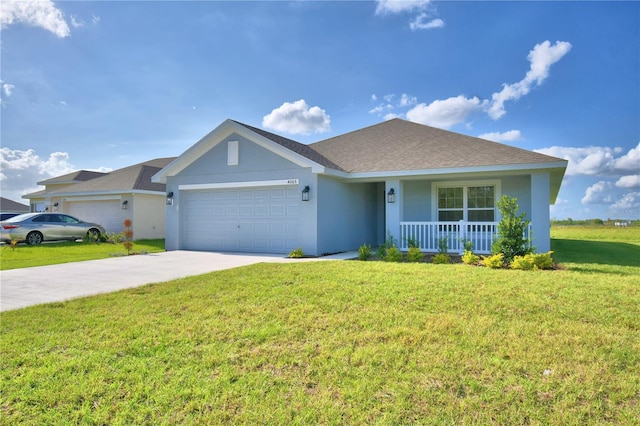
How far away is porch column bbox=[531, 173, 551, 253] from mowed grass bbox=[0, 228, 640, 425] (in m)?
4.54

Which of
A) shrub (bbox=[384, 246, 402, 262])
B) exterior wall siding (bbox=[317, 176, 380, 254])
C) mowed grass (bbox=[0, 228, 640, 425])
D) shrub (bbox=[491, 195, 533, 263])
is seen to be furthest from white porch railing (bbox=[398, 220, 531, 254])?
mowed grass (bbox=[0, 228, 640, 425])

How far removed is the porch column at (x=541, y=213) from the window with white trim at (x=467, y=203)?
6.81 feet

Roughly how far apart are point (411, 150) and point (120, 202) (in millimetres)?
16371

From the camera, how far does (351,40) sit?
13.9m

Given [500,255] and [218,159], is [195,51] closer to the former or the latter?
[218,159]

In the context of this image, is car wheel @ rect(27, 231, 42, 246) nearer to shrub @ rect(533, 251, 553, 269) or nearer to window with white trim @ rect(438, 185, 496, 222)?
window with white trim @ rect(438, 185, 496, 222)

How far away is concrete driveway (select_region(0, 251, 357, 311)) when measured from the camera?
7.03m

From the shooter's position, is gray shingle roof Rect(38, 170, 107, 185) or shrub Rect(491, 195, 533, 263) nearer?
shrub Rect(491, 195, 533, 263)

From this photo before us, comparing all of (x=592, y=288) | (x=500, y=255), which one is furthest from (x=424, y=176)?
(x=592, y=288)

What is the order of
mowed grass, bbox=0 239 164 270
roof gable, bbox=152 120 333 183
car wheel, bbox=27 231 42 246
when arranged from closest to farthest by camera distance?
mowed grass, bbox=0 239 164 270 → roof gable, bbox=152 120 333 183 → car wheel, bbox=27 231 42 246

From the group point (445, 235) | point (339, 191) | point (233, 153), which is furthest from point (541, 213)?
point (233, 153)

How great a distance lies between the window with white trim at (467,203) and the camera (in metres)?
13.3

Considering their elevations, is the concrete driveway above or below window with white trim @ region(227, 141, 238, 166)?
below

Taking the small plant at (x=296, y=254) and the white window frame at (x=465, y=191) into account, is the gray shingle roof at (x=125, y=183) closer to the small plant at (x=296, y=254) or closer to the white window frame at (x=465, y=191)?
the small plant at (x=296, y=254)
